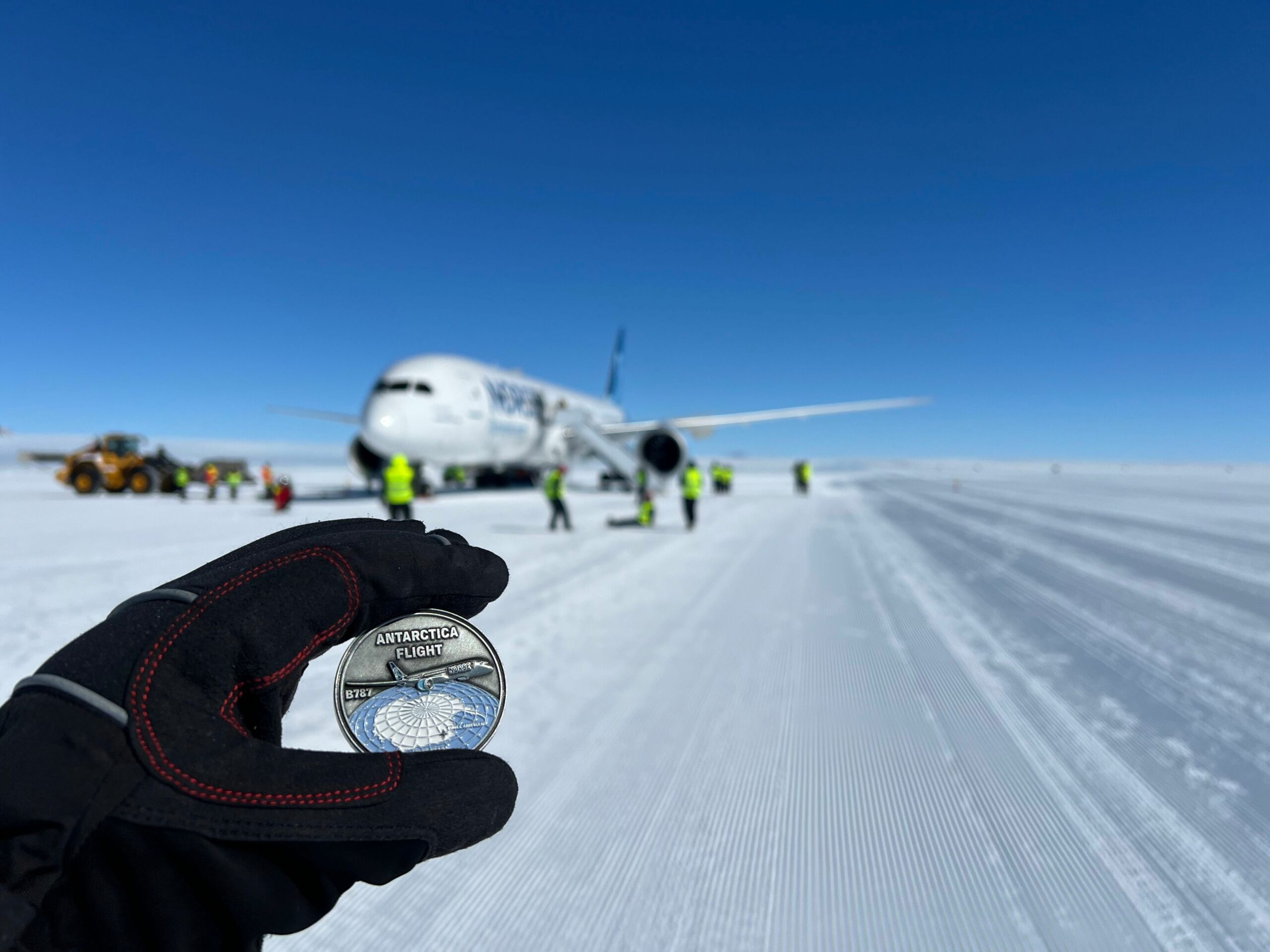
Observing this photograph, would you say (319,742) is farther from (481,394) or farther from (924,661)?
(481,394)

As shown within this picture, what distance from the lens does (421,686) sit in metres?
1.22

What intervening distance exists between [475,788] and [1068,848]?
6.54 ft

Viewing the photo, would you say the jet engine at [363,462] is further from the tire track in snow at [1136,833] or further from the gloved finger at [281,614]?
the gloved finger at [281,614]

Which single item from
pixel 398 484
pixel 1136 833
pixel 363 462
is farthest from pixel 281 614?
pixel 363 462

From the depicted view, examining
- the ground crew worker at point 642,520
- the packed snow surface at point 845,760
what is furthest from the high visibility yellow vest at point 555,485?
the packed snow surface at point 845,760

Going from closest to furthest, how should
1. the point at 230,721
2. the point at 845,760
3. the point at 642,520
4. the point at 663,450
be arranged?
the point at 230,721, the point at 845,760, the point at 642,520, the point at 663,450

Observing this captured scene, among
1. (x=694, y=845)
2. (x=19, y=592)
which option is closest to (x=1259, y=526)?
(x=694, y=845)

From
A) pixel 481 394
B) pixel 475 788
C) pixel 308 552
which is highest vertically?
pixel 481 394

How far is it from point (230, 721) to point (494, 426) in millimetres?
17322

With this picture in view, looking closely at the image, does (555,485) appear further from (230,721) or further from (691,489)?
(230,721)

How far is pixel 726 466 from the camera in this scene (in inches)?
1000

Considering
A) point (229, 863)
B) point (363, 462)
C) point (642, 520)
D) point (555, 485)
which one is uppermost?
point (363, 462)

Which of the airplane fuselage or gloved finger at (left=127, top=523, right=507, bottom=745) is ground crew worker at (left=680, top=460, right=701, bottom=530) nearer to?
the airplane fuselage

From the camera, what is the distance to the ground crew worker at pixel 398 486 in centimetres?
784
